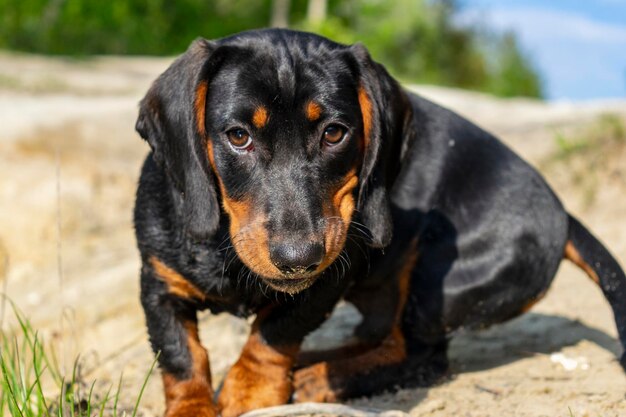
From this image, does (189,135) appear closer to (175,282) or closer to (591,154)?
(175,282)

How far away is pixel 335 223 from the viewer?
331cm

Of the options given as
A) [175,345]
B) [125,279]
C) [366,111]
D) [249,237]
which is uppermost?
[366,111]

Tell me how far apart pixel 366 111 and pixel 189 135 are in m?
0.78

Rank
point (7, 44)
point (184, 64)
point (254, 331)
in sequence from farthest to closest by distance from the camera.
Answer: point (7, 44) < point (254, 331) < point (184, 64)

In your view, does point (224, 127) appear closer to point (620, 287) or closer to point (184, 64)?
point (184, 64)

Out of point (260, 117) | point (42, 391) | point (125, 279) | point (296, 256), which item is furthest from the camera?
point (125, 279)

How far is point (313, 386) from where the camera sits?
438 cm

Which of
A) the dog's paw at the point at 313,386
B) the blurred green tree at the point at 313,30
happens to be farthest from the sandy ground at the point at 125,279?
the blurred green tree at the point at 313,30

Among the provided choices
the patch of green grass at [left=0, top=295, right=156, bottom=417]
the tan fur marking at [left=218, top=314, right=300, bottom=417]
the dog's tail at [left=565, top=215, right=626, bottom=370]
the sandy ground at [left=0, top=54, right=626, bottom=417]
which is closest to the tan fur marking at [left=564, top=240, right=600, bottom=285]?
the dog's tail at [left=565, top=215, right=626, bottom=370]

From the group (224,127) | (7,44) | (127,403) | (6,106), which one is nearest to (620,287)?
(224,127)

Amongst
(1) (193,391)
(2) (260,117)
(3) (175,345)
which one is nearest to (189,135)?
(2) (260,117)

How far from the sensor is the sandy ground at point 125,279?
4.23m

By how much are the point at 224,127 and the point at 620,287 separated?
223 centimetres

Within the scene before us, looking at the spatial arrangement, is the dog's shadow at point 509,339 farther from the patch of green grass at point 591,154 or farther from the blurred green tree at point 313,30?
the blurred green tree at point 313,30
